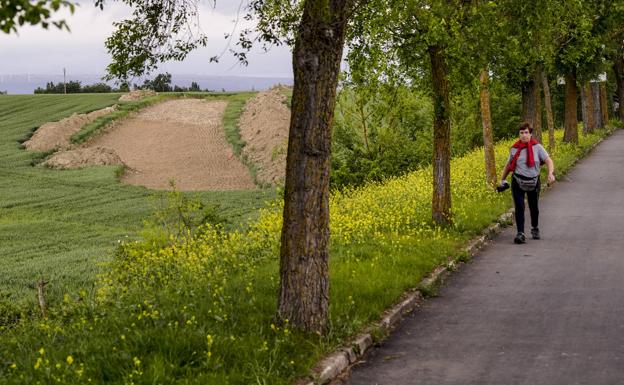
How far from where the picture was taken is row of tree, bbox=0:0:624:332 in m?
8.37

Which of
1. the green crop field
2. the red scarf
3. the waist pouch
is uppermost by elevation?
the red scarf

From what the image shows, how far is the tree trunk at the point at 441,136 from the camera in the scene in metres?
15.7

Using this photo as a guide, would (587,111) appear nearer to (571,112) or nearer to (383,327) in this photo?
(571,112)

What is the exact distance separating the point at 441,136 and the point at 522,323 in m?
7.09

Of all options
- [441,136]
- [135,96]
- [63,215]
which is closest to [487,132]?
[441,136]

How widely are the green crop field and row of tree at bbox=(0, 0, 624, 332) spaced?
7.40 meters

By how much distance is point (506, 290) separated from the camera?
11359 mm

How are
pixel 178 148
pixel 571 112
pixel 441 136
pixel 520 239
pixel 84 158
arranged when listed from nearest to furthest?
1. pixel 520 239
2. pixel 441 136
3. pixel 571 112
4. pixel 84 158
5. pixel 178 148

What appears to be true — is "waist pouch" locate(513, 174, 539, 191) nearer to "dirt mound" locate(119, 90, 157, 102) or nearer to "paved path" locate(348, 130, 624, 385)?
"paved path" locate(348, 130, 624, 385)

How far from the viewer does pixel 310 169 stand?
841cm

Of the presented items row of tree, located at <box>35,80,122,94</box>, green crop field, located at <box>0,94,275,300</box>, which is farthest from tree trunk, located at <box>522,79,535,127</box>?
row of tree, located at <box>35,80,122,94</box>

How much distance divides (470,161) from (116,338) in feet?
77.7

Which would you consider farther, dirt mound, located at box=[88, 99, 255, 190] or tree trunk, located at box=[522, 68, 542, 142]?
dirt mound, located at box=[88, 99, 255, 190]

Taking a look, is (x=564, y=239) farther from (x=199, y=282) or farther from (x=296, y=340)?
(x=296, y=340)
